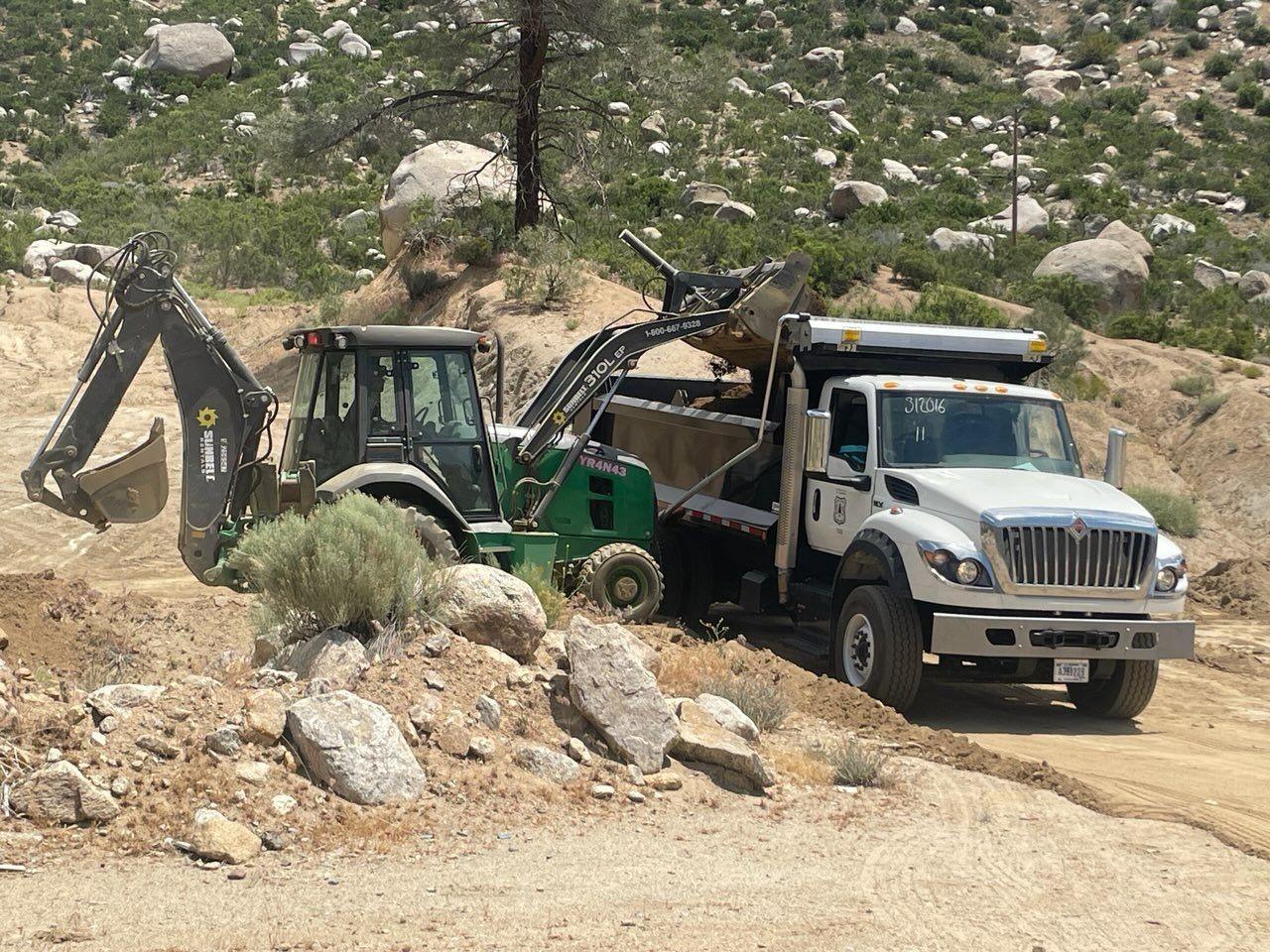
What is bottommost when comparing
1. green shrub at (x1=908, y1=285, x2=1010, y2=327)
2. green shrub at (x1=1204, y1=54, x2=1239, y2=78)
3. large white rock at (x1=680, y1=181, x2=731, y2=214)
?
green shrub at (x1=908, y1=285, x2=1010, y2=327)

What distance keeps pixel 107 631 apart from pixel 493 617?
4.18 m

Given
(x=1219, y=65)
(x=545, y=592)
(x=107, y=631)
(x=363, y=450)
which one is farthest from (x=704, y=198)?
(x=1219, y=65)

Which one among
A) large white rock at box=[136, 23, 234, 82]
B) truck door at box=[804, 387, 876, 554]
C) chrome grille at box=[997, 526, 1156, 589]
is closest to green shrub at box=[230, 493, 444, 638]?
truck door at box=[804, 387, 876, 554]

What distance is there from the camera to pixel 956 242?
1502 inches

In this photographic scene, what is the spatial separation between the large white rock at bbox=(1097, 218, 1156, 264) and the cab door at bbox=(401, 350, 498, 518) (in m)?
28.3

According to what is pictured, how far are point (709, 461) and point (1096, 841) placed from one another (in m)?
6.98

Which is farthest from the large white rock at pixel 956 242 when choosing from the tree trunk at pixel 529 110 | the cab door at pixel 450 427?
the cab door at pixel 450 427

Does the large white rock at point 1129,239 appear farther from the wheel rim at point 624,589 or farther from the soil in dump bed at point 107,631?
the soil in dump bed at point 107,631

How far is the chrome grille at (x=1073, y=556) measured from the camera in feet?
34.1

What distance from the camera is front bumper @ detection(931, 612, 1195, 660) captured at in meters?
10.3

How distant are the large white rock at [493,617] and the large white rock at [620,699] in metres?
0.65

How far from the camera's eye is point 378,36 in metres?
Answer: 65.8

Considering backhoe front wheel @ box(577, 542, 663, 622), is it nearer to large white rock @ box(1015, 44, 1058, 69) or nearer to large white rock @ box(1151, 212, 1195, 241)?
large white rock @ box(1151, 212, 1195, 241)

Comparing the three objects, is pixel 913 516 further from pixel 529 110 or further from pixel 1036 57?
pixel 1036 57
